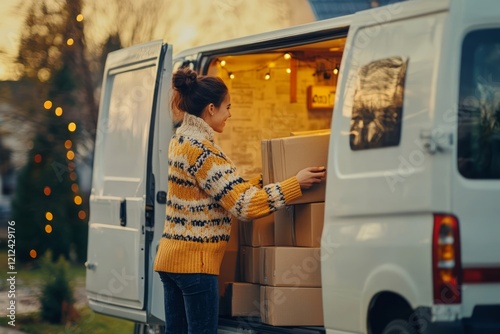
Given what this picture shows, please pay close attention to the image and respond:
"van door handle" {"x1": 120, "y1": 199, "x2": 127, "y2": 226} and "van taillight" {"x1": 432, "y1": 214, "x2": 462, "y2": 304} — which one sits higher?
"van door handle" {"x1": 120, "y1": 199, "x2": 127, "y2": 226}

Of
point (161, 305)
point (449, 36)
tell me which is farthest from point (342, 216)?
point (161, 305)

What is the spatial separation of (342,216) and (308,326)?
3.40 ft

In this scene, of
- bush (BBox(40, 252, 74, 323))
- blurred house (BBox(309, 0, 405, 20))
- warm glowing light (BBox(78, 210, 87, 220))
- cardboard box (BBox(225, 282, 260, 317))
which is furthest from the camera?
warm glowing light (BBox(78, 210, 87, 220))

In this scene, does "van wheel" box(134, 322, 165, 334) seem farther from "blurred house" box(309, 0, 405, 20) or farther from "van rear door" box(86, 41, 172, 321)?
"blurred house" box(309, 0, 405, 20)

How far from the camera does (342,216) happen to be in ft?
21.5

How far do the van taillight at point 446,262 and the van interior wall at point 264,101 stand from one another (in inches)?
152

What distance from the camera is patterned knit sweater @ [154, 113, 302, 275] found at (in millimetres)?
6773

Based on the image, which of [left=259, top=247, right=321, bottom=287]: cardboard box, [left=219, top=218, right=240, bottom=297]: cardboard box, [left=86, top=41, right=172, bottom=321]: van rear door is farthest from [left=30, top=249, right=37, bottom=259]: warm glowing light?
[left=259, top=247, right=321, bottom=287]: cardboard box

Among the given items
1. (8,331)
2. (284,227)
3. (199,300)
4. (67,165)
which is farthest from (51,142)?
(199,300)

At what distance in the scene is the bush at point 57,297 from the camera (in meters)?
13.6

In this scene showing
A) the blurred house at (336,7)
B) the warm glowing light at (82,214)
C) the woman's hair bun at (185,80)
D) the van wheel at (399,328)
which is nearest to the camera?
the van wheel at (399,328)

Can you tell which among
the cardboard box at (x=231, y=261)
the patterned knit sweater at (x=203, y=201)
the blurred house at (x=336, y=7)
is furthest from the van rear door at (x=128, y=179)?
the blurred house at (x=336, y=7)

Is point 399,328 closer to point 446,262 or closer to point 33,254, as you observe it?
point 446,262

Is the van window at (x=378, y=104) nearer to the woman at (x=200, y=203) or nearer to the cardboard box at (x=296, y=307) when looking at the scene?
the woman at (x=200, y=203)
